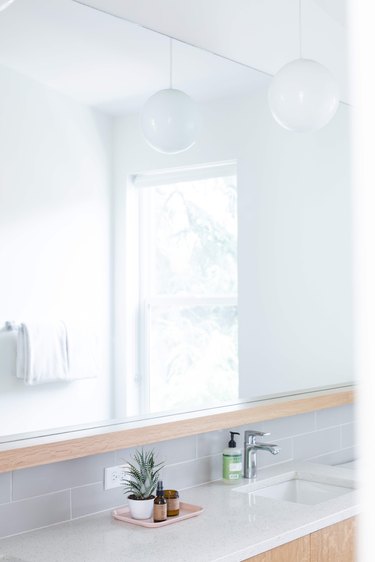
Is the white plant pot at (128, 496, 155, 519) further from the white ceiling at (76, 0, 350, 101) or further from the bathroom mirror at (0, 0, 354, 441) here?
the white ceiling at (76, 0, 350, 101)

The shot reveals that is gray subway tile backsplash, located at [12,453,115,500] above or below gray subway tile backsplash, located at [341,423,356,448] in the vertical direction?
above

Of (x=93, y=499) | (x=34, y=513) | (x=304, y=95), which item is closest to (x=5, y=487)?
(x=34, y=513)

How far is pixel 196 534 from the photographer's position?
65.5 inches

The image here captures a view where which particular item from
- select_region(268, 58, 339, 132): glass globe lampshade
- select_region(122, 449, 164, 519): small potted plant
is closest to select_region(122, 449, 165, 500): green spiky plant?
select_region(122, 449, 164, 519): small potted plant

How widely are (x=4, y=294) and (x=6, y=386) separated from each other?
0.21 m

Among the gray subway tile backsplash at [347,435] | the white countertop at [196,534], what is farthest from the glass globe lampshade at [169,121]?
the gray subway tile backsplash at [347,435]

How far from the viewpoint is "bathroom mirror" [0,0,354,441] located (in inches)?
66.1

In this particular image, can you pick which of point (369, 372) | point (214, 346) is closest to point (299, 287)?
point (214, 346)

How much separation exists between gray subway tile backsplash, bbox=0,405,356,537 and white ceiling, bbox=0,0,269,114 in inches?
37.8

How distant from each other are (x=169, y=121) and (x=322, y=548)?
1.26 metres

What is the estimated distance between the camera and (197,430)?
2.08 meters

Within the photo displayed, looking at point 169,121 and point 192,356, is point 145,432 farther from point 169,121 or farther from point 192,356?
point 169,121

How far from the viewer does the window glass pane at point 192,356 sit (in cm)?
208

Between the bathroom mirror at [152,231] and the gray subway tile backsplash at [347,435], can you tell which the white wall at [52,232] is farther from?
the gray subway tile backsplash at [347,435]
